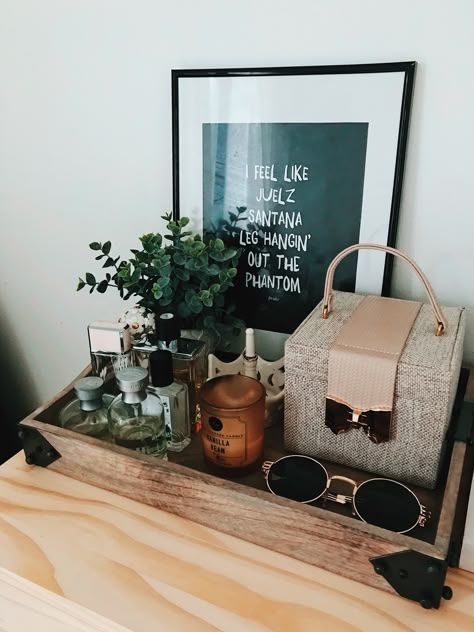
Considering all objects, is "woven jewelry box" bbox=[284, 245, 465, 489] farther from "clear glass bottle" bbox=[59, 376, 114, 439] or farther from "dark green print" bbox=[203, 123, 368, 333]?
"clear glass bottle" bbox=[59, 376, 114, 439]

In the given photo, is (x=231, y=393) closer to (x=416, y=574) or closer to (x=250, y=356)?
(x=250, y=356)

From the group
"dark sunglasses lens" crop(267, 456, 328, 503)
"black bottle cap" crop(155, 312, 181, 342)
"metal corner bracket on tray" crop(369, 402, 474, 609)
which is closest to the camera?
"metal corner bracket on tray" crop(369, 402, 474, 609)

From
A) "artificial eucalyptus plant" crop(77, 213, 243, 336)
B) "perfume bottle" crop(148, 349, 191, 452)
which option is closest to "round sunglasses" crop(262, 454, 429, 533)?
"perfume bottle" crop(148, 349, 191, 452)

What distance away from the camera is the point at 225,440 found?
638mm

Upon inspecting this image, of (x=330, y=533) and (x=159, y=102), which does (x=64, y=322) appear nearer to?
(x=159, y=102)

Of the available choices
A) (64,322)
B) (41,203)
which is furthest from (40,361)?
(41,203)

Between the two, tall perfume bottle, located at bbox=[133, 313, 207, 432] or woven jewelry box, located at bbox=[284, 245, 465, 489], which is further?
tall perfume bottle, located at bbox=[133, 313, 207, 432]

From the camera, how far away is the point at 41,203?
3.31 feet

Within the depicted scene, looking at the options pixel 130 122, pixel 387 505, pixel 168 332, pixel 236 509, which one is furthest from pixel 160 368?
pixel 130 122

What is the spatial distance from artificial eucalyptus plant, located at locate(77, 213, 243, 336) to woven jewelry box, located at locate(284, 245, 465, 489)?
0.50 feet

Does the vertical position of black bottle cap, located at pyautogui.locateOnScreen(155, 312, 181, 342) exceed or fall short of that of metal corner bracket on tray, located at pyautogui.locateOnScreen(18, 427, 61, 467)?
it exceeds it

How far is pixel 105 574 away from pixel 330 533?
0.22 metres

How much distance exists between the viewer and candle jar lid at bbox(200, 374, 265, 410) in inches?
25.1

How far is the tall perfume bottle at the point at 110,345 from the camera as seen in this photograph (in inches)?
28.3
